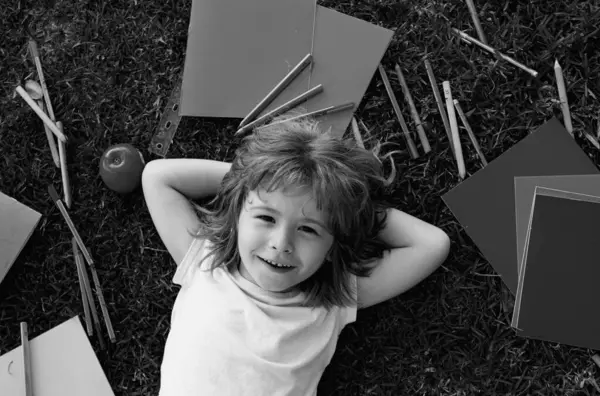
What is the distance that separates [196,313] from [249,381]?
17 centimetres

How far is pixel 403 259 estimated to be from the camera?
123 cm

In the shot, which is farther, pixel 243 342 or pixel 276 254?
pixel 243 342

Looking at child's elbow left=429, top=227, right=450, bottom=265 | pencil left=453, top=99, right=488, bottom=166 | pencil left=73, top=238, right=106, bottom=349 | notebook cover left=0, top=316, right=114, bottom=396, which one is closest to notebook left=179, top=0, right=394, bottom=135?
pencil left=453, top=99, right=488, bottom=166

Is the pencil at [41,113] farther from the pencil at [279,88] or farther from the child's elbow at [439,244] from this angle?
the child's elbow at [439,244]

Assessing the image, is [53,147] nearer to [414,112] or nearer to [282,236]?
[282,236]

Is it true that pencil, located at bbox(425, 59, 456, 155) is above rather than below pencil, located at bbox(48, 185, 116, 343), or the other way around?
above

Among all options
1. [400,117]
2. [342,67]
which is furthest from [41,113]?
[400,117]

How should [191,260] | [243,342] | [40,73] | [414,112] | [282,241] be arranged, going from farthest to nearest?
[40,73] < [414,112] < [191,260] < [243,342] < [282,241]

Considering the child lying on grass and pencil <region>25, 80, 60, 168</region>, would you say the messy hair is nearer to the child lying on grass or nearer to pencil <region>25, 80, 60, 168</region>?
the child lying on grass

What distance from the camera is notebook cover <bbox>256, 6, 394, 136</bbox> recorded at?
4.48 ft

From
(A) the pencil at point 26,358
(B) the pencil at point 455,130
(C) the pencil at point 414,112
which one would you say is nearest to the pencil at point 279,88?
(C) the pencil at point 414,112

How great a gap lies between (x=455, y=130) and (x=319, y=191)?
46 cm

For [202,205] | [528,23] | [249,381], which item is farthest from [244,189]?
[528,23]

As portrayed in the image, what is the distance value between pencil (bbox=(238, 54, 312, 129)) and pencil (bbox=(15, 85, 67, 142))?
0.45 meters
